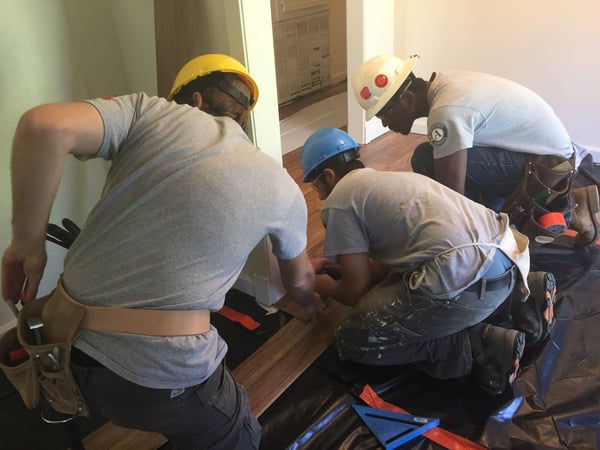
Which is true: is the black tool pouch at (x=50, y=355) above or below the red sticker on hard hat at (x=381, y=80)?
below

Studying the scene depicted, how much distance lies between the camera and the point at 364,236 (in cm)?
156

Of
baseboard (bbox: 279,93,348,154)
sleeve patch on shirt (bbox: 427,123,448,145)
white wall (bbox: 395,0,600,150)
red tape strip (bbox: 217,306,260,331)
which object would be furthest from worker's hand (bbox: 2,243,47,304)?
white wall (bbox: 395,0,600,150)

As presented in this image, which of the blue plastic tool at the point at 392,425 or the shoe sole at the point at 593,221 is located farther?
the shoe sole at the point at 593,221

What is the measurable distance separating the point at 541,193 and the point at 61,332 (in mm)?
1911

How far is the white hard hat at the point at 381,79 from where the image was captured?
208 cm

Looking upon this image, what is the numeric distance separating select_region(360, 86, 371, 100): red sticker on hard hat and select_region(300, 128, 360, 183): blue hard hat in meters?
0.57

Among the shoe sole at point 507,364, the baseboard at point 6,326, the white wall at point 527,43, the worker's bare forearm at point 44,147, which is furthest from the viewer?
the white wall at point 527,43

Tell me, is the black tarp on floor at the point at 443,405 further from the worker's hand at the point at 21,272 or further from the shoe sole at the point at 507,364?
the worker's hand at the point at 21,272

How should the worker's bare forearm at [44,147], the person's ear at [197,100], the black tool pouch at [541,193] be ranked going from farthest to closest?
the black tool pouch at [541,193], the person's ear at [197,100], the worker's bare forearm at [44,147]

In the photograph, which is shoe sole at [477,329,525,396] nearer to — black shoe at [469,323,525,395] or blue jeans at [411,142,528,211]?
black shoe at [469,323,525,395]

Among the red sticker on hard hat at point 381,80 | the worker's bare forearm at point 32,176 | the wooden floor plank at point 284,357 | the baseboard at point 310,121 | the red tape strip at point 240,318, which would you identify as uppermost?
the worker's bare forearm at point 32,176

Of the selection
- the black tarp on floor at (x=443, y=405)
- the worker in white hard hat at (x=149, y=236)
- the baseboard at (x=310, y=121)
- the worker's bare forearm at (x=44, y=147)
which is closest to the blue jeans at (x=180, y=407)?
the worker in white hard hat at (x=149, y=236)

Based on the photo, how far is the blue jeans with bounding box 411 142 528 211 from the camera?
214cm

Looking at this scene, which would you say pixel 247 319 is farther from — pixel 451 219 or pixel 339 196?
pixel 451 219
